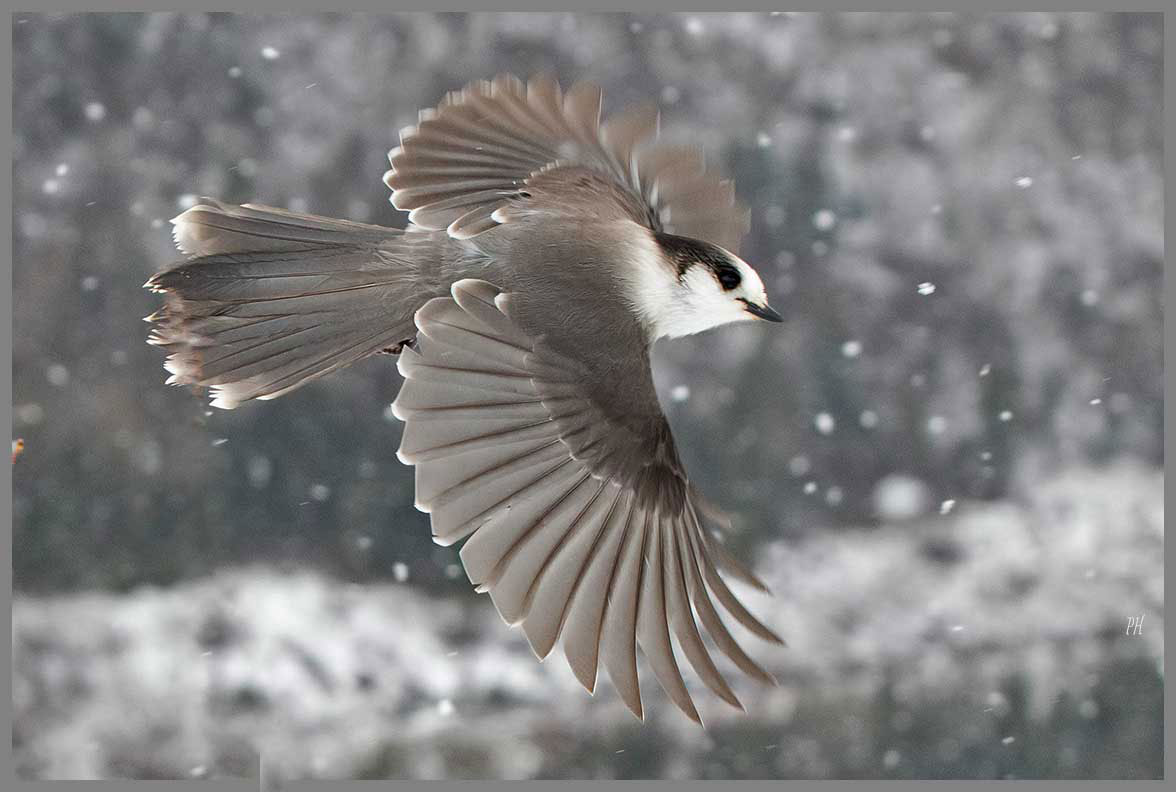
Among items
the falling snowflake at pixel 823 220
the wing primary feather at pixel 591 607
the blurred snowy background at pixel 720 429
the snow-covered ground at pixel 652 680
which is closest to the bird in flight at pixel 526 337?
the wing primary feather at pixel 591 607

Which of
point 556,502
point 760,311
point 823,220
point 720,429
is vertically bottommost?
point 556,502

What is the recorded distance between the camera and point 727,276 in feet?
6.18

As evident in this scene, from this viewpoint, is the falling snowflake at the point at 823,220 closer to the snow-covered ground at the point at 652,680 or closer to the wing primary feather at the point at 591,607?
the snow-covered ground at the point at 652,680

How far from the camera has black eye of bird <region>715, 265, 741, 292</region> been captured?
6.17 ft

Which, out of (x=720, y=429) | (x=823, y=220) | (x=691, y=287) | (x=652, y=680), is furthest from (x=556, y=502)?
(x=823, y=220)

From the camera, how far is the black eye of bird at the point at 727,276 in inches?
74.0

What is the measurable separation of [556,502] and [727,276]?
1.63ft

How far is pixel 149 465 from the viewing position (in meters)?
3.24

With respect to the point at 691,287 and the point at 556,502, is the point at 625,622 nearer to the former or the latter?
the point at 556,502

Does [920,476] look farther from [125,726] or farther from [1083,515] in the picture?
[125,726]

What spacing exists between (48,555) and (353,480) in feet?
2.75

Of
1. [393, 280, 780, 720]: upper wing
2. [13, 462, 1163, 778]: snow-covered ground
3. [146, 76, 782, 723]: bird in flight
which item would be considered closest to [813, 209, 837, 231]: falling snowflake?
[13, 462, 1163, 778]: snow-covered ground

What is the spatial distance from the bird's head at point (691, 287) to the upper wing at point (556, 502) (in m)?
0.24

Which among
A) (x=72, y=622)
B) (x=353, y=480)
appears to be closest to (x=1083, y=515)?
(x=353, y=480)
